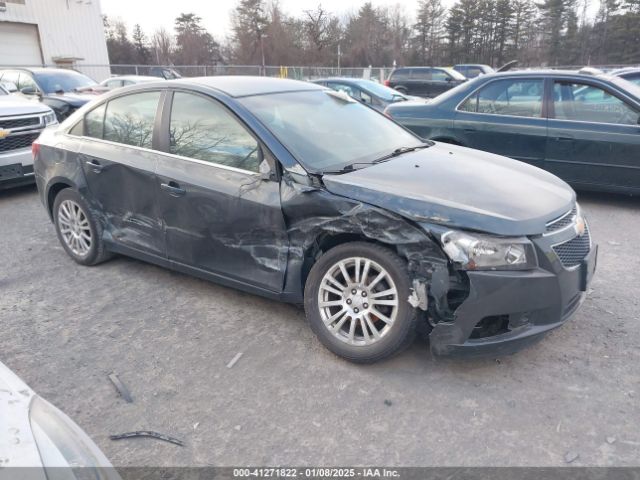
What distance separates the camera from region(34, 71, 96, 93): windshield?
11.5 meters

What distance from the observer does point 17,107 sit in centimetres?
734

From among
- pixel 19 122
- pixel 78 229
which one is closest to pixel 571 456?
pixel 78 229

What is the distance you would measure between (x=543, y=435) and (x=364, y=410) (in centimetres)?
90

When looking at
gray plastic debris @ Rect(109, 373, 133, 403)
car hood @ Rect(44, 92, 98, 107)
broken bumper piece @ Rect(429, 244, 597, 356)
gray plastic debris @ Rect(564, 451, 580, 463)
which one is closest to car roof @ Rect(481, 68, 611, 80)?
broken bumper piece @ Rect(429, 244, 597, 356)

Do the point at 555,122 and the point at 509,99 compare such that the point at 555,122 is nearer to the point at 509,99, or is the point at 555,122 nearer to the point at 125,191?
the point at 509,99

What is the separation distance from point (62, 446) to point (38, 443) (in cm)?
9

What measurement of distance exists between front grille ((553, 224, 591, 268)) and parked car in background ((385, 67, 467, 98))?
15717mm

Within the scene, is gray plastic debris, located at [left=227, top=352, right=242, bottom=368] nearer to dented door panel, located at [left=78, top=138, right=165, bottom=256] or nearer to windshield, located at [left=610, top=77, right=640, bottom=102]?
dented door panel, located at [left=78, top=138, right=165, bottom=256]

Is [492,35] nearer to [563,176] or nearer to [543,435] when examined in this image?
[563,176]

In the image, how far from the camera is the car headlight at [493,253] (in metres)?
2.76

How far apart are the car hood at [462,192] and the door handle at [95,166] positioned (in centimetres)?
218

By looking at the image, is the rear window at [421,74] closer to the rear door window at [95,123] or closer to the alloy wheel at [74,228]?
the rear door window at [95,123]

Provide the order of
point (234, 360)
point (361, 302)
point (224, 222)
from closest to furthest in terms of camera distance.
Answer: point (361, 302)
point (234, 360)
point (224, 222)

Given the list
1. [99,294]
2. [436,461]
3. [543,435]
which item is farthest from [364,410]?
[99,294]
